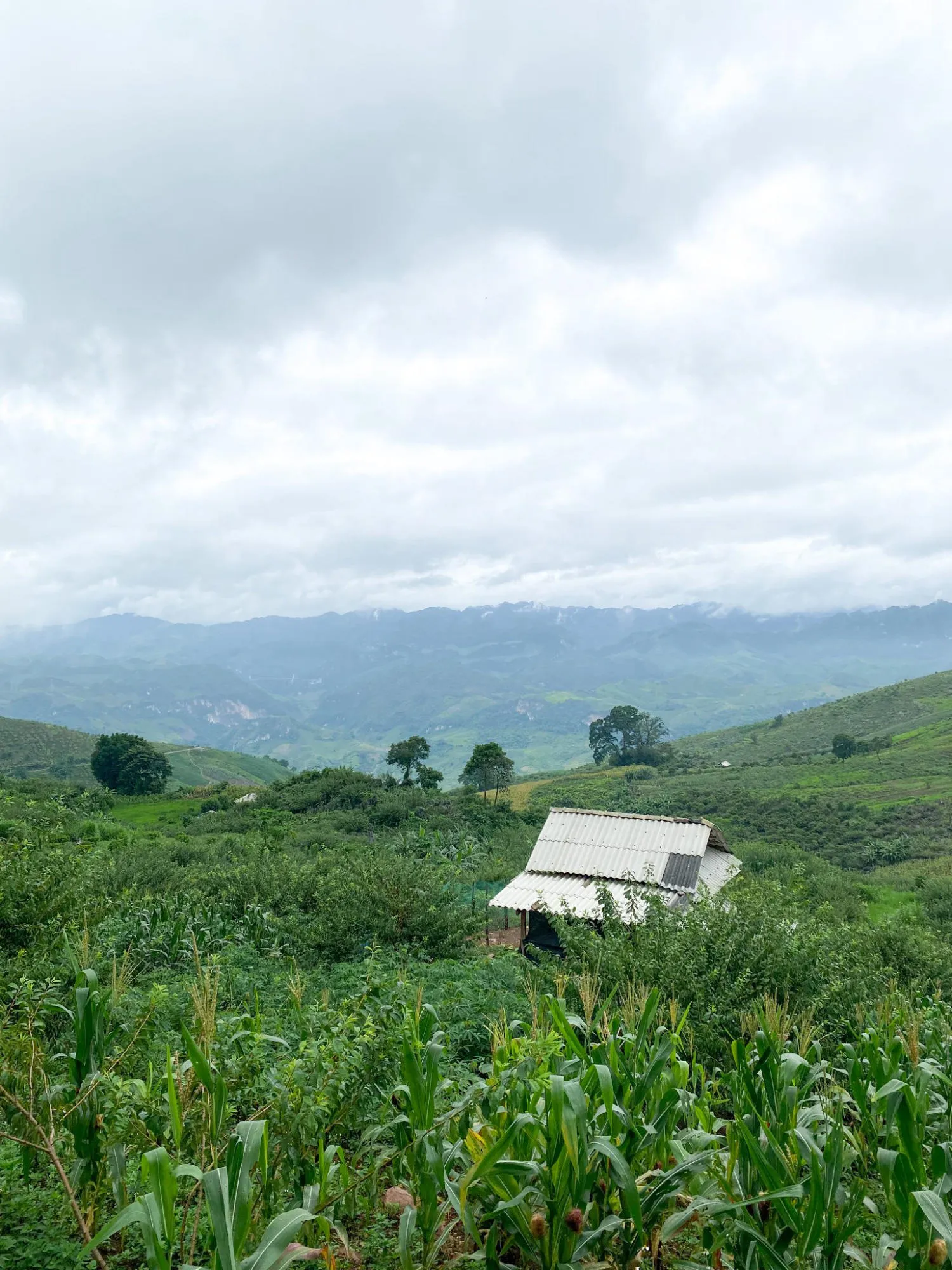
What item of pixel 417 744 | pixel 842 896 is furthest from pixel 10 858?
pixel 417 744

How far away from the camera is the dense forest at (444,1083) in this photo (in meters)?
3.12

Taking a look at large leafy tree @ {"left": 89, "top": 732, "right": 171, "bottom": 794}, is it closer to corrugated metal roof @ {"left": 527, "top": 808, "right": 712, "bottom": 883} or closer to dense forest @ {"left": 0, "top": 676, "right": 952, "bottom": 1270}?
corrugated metal roof @ {"left": 527, "top": 808, "right": 712, "bottom": 883}

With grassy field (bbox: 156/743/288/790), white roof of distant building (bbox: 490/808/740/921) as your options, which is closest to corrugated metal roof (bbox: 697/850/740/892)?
white roof of distant building (bbox: 490/808/740/921)

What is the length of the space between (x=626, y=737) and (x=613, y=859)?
80.6m

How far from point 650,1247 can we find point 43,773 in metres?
89.2

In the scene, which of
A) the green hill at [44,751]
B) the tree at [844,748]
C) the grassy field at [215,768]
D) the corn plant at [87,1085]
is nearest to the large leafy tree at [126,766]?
the green hill at [44,751]

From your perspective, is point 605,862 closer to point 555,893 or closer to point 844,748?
point 555,893

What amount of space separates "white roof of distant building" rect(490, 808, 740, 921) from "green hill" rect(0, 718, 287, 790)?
56.6 metres

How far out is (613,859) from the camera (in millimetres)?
18859

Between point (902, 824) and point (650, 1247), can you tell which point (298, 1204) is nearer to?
point (650, 1247)

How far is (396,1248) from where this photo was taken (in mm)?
3520

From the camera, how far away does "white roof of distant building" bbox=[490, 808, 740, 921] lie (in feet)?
57.4

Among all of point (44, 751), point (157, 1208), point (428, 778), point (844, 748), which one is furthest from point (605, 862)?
point (44, 751)

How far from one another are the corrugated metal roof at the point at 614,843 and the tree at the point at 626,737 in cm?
7338
